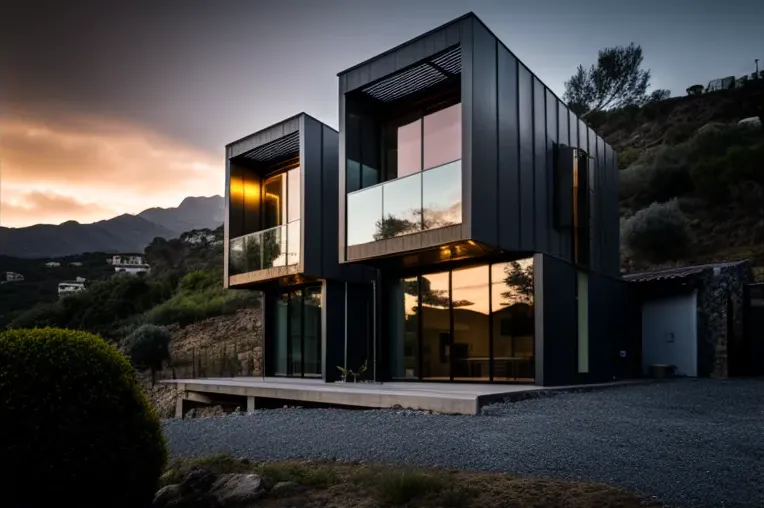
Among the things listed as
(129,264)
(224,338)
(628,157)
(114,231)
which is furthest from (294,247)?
(114,231)

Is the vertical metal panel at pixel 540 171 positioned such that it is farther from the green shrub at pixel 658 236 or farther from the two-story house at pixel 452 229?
the green shrub at pixel 658 236

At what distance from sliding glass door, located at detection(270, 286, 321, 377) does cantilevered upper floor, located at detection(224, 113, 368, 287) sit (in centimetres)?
80

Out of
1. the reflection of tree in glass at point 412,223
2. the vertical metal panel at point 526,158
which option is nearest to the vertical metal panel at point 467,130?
the reflection of tree in glass at point 412,223

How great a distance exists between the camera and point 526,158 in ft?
43.5

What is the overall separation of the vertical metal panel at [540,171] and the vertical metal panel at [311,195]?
540 cm

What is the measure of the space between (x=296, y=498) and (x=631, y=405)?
6353 millimetres

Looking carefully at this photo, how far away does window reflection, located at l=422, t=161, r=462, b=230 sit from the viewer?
38.5 feet

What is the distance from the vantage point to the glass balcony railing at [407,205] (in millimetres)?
11875

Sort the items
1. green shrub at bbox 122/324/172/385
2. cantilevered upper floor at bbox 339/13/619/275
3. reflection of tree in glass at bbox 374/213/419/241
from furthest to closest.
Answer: green shrub at bbox 122/324/172/385, reflection of tree in glass at bbox 374/213/419/241, cantilevered upper floor at bbox 339/13/619/275

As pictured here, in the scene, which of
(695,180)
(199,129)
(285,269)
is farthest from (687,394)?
(695,180)

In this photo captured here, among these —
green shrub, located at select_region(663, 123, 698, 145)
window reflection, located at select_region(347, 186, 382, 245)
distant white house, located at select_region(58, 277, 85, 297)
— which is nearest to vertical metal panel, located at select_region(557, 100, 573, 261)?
window reflection, located at select_region(347, 186, 382, 245)

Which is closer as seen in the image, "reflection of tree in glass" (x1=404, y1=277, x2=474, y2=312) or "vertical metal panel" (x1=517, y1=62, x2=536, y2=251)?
"vertical metal panel" (x1=517, y1=62, x2=536, y2=251)

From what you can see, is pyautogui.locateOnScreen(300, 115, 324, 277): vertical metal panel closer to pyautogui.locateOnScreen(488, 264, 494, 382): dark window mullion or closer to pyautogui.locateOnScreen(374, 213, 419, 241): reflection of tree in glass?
pyautogui.locateOnScreen(374, 213, 419, 241): reflection of tree in glass

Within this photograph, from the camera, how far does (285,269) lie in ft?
52.6
